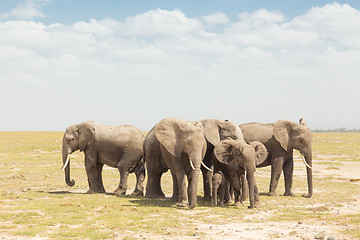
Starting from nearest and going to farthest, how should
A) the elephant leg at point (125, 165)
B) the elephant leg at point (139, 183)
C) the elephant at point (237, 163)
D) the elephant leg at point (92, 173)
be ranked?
the elephant at point (237, 163) < the elephant leg at point (125, 165) < the elephant leg at point (92, 173) < the elephant leg at point (139, 183)

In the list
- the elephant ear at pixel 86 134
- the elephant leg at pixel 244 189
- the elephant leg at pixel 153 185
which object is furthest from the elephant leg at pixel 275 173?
the elephant ear at pixel 86 134

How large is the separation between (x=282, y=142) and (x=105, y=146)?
8.23 m

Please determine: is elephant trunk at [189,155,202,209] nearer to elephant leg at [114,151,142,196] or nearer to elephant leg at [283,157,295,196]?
elephant leg at [114,151,142,196]

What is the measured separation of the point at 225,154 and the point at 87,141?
258 inches

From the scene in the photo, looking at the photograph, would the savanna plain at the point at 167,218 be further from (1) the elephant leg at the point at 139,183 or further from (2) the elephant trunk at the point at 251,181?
(1) the elephant leg at the point at 139,183

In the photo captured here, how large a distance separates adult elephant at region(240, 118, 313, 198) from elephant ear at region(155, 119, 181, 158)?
18.6 feet

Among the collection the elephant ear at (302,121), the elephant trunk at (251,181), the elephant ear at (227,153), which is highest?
the elephant ear at (302,121)

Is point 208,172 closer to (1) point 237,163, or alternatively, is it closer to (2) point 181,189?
(1) point 237,163

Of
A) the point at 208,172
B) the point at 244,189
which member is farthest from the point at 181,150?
the point at 244,189

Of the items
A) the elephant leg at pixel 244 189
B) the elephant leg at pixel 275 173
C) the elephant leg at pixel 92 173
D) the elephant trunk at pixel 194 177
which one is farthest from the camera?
the elephant leg at pixel 275 173

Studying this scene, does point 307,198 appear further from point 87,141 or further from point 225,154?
point 87,141

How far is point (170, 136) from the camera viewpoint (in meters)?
16.0

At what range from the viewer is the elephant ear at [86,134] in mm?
18844

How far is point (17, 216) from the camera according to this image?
528 inches
